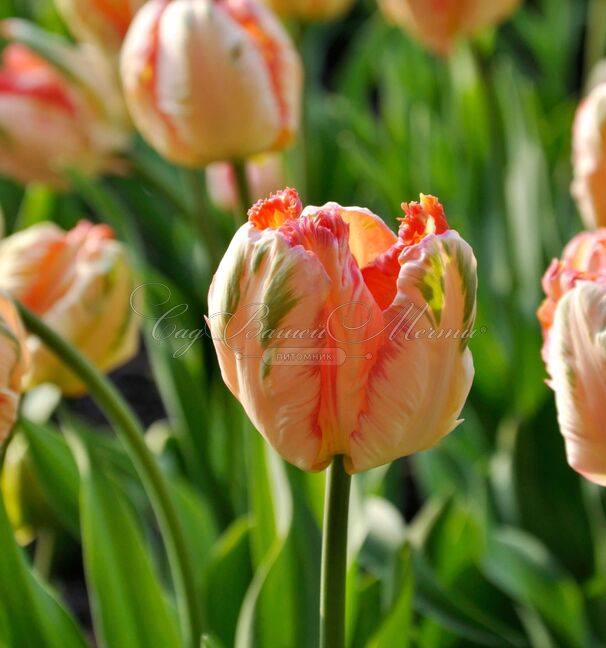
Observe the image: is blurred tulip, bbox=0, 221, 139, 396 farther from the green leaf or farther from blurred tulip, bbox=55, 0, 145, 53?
blurred tulip, bbox=55, 0, 145, 53

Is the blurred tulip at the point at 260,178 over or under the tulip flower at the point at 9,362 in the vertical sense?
under

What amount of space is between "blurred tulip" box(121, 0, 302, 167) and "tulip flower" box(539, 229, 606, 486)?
0.38m

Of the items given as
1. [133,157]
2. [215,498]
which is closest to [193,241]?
[133,157]

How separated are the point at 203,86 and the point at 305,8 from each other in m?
0.42

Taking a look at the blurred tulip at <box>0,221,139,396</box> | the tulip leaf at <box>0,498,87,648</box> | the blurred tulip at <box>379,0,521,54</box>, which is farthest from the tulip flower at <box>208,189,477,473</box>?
the blurred tulip at <box>379,0,521,54</box>

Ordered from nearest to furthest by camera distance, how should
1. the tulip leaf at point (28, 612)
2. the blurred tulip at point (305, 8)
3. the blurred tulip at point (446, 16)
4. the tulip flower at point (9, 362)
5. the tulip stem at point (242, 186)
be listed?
1. the tulip flower at point (9, 362)
2. the tulip leaf at point (28, 612)
3. the tulip stem at point (242, 186)
4. the blurred tulip at point (446, 16)
5. the blurred tulip at point (305, 8)

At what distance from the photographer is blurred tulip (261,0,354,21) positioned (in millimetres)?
1162

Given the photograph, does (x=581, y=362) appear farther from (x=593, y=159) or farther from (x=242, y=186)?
(x=242, y=186)

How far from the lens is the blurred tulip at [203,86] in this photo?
79cm

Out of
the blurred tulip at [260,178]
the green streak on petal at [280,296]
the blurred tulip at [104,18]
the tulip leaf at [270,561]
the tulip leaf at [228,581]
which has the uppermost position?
the green streak on petal at [280,296]

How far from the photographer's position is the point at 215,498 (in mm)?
1040

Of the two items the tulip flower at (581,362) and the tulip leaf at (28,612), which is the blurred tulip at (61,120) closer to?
the tulip leaf at (28,612)

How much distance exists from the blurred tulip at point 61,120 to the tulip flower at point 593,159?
52 centimetres

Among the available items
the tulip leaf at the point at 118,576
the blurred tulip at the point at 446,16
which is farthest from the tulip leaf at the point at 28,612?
the blurred tulip at the point at 446,16
